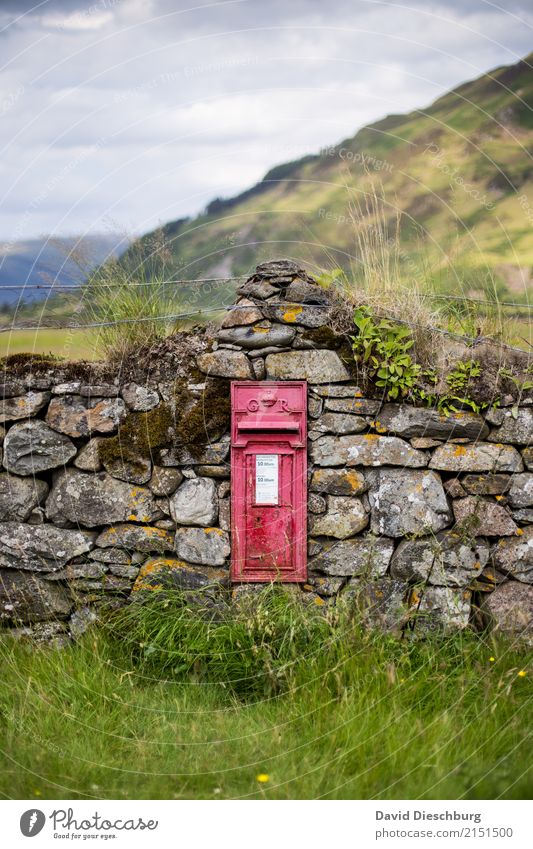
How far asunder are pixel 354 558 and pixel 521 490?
3.76 feet

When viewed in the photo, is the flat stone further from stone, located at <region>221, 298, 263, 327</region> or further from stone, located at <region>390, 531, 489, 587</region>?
stone, located at <region>221, 298, 263, 327</region>

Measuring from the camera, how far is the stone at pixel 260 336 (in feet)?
14.5

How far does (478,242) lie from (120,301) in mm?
2679

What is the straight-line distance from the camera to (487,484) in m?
4.33

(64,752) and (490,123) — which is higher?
(490,123)

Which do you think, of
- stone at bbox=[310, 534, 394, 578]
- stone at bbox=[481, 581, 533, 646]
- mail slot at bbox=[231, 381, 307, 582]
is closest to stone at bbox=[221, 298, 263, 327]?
mail slot at bbox=[231, 381, 307, 582]

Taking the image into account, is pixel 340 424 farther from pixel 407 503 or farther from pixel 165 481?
pixel 165 481

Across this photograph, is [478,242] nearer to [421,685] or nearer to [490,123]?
[490,123]

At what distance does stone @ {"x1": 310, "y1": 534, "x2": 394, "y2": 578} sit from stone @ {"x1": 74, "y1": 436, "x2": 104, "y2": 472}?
1551mm

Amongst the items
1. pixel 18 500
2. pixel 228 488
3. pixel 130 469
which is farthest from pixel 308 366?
pixel 18 500

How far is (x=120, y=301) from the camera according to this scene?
189 inches

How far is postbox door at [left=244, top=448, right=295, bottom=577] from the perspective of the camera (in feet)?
14.3

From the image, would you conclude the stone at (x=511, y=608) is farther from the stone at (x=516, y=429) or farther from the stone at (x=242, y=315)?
the stone at (x=242, y=315)

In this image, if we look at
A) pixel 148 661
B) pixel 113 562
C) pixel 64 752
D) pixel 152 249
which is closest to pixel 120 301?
pixel 152 249
